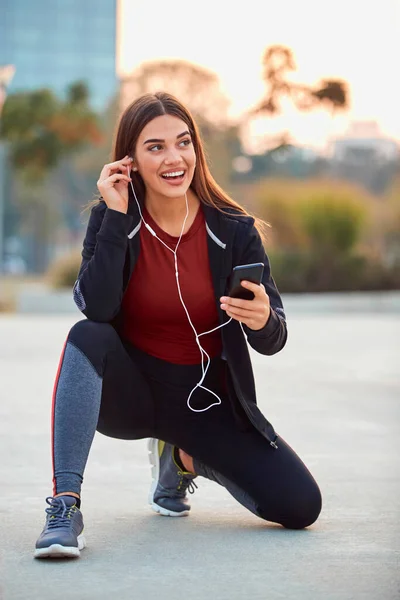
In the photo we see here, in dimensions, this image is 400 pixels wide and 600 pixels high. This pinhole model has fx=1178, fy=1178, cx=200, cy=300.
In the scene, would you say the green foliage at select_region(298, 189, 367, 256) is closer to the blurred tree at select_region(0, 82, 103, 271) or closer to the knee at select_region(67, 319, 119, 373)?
the blurred tree at select_region(0, 82, 103, 271)

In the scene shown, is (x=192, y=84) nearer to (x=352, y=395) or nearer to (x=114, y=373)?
(x=352, y=395)

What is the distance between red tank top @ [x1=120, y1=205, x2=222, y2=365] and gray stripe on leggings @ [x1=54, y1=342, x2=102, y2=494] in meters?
0.34

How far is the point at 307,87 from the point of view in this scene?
3181cm

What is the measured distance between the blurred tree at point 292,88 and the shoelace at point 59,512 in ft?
94.4

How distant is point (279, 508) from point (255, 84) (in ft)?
106

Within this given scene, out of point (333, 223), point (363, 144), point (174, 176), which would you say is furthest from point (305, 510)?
point (363, 144)

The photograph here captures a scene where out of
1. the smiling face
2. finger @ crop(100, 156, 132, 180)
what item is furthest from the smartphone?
finger @ crop(100, 156, 132, 180)

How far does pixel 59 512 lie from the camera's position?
3.19 metres

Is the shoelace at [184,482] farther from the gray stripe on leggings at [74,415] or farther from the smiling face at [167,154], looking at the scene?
the smiling face at [167,154]

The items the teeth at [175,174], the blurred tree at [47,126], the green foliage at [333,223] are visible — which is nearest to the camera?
the teeth at [175,174]

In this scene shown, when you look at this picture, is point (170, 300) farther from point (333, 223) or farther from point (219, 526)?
point (333, 223)

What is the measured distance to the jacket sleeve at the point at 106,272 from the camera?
3.46 meters

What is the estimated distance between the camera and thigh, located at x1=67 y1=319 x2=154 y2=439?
3.37 m

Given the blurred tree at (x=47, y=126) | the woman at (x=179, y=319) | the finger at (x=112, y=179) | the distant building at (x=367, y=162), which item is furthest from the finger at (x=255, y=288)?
the distant building at (x=367, y=162)
